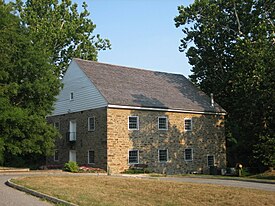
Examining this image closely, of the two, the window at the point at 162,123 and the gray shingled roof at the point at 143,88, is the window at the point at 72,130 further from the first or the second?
the window at the point at 162,123

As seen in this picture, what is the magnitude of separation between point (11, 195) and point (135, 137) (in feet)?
59.2

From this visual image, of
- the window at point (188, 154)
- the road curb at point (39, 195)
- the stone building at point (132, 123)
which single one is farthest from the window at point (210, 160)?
the road curb at point (39, 195)

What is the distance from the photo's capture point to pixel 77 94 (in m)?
33.8

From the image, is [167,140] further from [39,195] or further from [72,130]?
[39,195]

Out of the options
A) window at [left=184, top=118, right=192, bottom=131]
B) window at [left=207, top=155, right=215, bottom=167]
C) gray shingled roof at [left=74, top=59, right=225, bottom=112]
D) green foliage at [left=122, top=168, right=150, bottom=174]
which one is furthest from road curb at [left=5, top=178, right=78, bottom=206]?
window at [left=207, top=155, right=215, bottom=167]

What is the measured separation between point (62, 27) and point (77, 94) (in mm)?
17663

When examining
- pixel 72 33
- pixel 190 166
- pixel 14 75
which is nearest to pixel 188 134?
pixel 190 166

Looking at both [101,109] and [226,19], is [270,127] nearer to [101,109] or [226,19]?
[226,19]

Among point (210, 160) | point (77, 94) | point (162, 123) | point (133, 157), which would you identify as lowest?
point (210, 160)

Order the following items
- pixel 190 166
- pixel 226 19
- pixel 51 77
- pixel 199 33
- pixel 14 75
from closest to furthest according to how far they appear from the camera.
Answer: pixel 14 75, pixel 51 77, pixel 190 166, pixel 226 19, pixel 199 33

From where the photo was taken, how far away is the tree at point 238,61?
3098 centimetres

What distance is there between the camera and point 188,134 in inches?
1373

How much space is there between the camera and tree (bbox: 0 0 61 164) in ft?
90.0

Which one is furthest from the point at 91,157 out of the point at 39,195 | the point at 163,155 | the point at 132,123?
the point at 39,195
